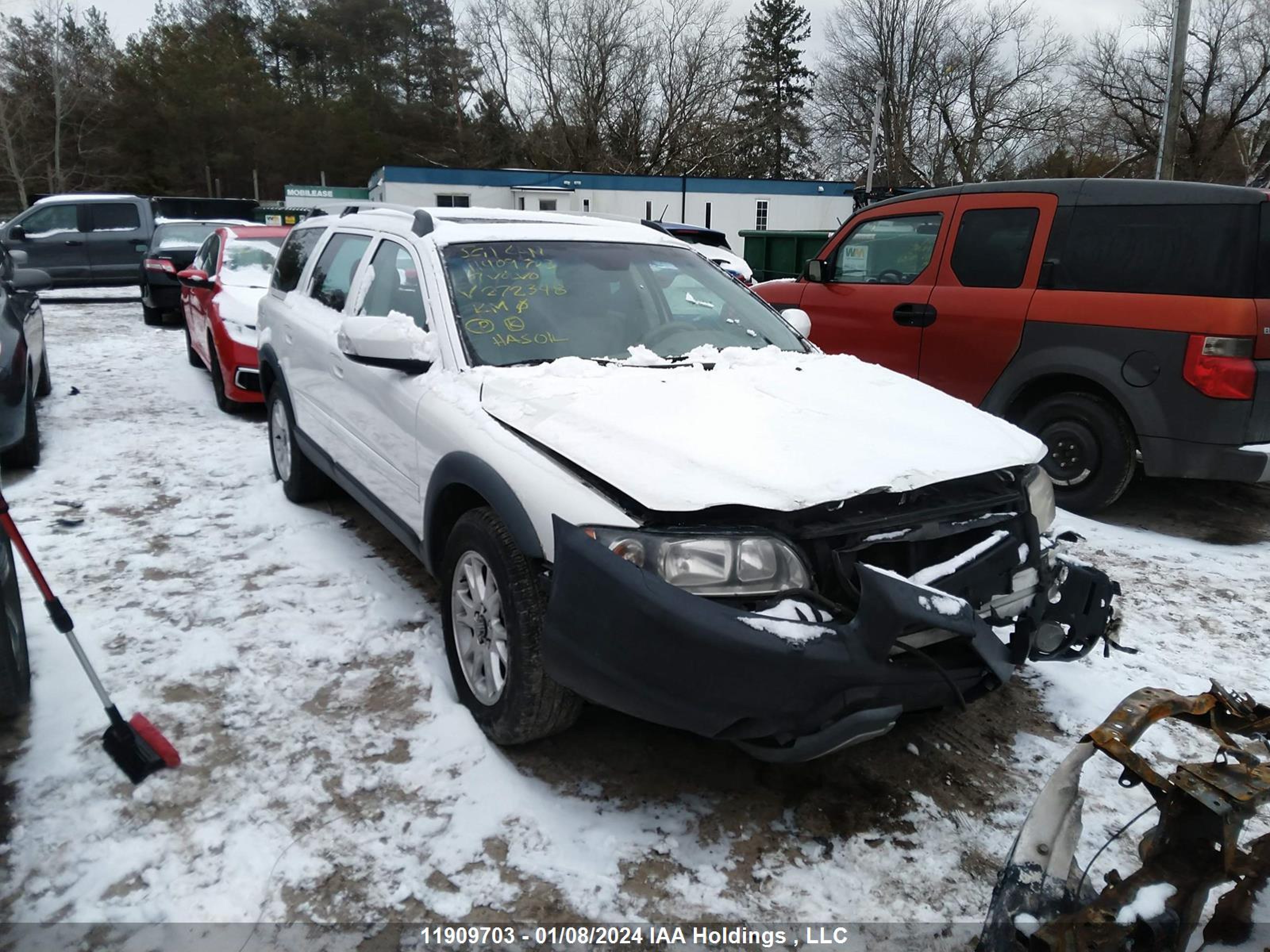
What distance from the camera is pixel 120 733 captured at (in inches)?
113

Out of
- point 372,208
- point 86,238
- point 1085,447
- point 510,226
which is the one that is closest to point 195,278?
point 372,208

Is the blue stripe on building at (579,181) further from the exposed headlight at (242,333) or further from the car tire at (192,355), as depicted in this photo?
the exposed headlight at (242,333)

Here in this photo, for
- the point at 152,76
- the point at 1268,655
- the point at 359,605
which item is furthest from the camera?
the point at 152,76

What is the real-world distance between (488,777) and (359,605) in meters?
1.48

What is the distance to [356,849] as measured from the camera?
8.22 feet

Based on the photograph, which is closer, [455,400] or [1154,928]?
[1154,928]

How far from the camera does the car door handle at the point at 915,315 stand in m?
6.00

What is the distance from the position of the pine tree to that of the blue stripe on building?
48.0 feet

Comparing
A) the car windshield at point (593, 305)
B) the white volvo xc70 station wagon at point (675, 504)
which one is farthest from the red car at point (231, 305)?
the white volvo xc70 station wagon at point (675, 504)

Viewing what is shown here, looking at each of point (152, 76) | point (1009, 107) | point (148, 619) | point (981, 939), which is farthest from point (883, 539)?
point (152, 76)

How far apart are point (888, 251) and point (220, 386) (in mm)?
5674

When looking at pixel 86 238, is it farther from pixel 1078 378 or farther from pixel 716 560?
pixel 716 560

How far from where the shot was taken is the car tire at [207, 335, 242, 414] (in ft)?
24.7

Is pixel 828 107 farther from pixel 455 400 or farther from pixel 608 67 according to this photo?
pixel 455 400
